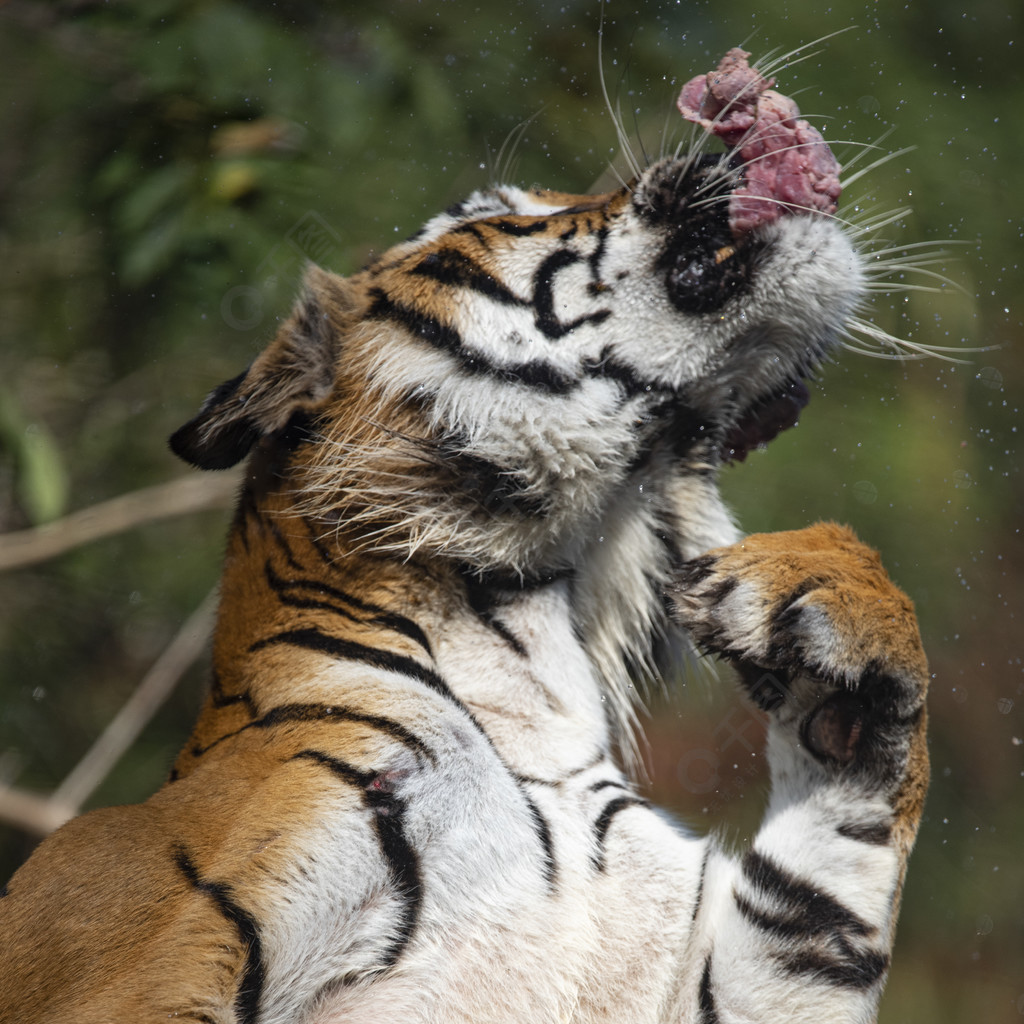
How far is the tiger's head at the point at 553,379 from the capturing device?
1.60 metres

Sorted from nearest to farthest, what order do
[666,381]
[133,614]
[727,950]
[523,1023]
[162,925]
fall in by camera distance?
[162,925], [523,1023], [727,950], [666,381], [133,614]

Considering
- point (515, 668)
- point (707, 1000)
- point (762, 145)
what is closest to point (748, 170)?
point (762, 145)

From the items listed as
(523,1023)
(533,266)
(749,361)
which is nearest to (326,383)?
(533,266)

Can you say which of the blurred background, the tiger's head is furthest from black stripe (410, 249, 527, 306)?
the blurred background

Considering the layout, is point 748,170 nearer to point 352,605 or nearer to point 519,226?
point 519,226

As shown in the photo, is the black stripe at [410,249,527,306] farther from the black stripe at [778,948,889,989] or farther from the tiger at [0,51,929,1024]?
the black stripe at [778,948,889,989]

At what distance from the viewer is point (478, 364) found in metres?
1.62

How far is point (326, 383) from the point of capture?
172 centimetres

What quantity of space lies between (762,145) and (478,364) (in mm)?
578

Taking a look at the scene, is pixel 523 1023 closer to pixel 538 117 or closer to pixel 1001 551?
pixel 538 117

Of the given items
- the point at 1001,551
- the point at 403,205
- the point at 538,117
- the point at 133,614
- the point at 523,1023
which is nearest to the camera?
Answer: the point at 523,1023

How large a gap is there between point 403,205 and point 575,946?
8.26ft

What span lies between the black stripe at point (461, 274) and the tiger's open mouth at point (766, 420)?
44 centimetres

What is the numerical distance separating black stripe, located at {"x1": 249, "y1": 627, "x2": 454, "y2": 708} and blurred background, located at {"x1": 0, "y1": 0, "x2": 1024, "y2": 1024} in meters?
1.20
